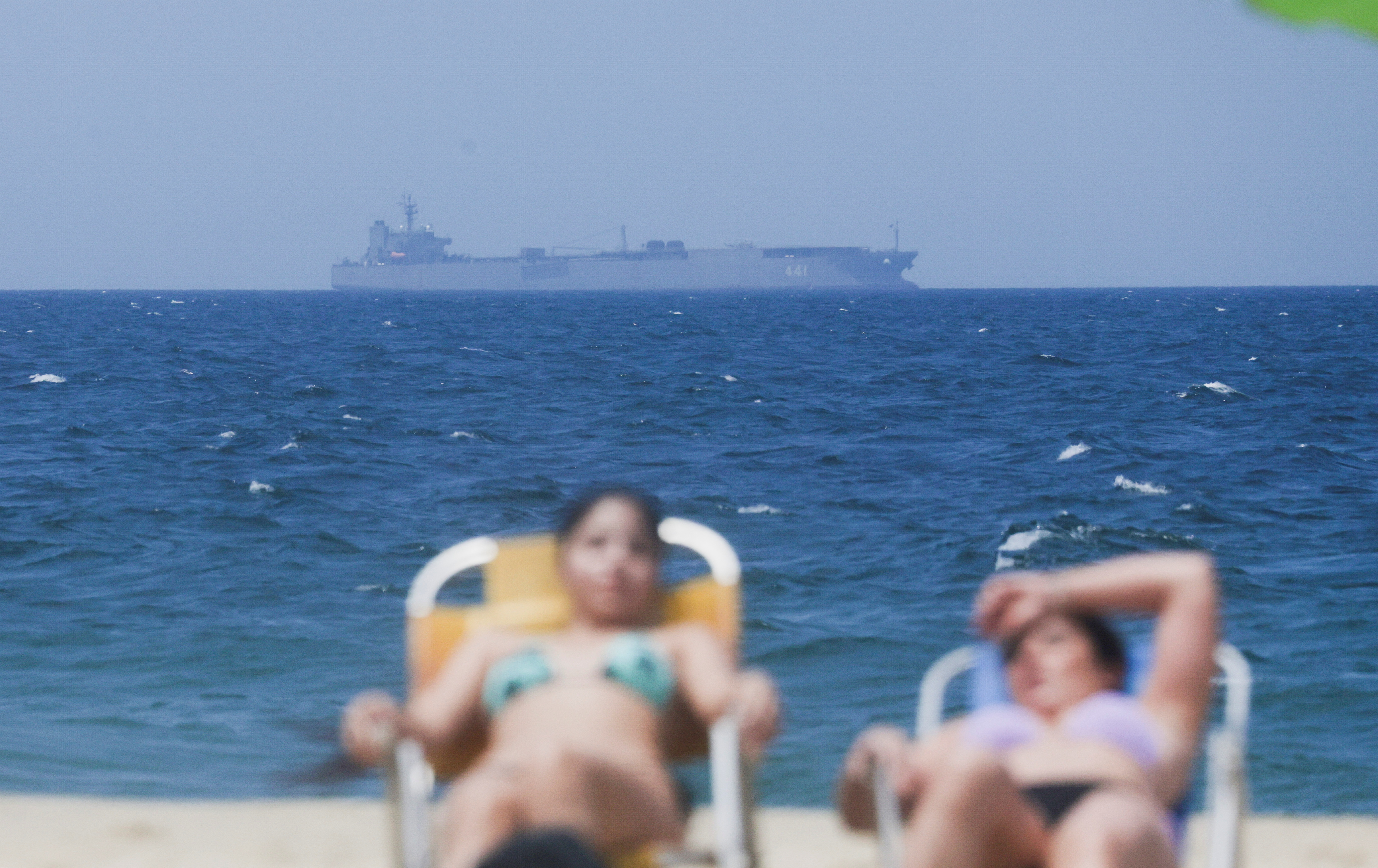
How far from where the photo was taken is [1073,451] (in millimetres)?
15273

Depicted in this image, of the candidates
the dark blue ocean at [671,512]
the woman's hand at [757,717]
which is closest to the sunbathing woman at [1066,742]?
the woman's hand at [757,717]

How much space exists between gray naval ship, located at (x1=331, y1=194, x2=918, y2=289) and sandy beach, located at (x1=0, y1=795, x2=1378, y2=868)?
15058 centimetres

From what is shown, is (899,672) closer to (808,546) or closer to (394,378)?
(808,546)

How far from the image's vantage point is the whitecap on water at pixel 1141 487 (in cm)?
1255

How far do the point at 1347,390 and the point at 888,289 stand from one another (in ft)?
475

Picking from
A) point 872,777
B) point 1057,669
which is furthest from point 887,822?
point 1057,669

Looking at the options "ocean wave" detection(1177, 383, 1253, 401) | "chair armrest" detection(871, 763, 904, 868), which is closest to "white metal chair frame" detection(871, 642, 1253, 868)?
"chair armrest" detection(871, 763, 904, 868)

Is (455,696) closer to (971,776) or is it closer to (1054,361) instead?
(971,776)

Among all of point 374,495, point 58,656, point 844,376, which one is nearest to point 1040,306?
point 844,376

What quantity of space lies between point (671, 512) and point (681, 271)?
145 m

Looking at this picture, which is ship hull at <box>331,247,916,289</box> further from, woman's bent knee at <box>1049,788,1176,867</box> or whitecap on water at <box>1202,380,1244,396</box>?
woman's bent knee at <box>1049,788,1176,867</box>

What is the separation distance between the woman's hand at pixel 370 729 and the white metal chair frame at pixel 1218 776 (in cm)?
79

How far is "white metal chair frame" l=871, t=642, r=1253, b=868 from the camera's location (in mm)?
2293

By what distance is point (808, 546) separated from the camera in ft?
33.0
